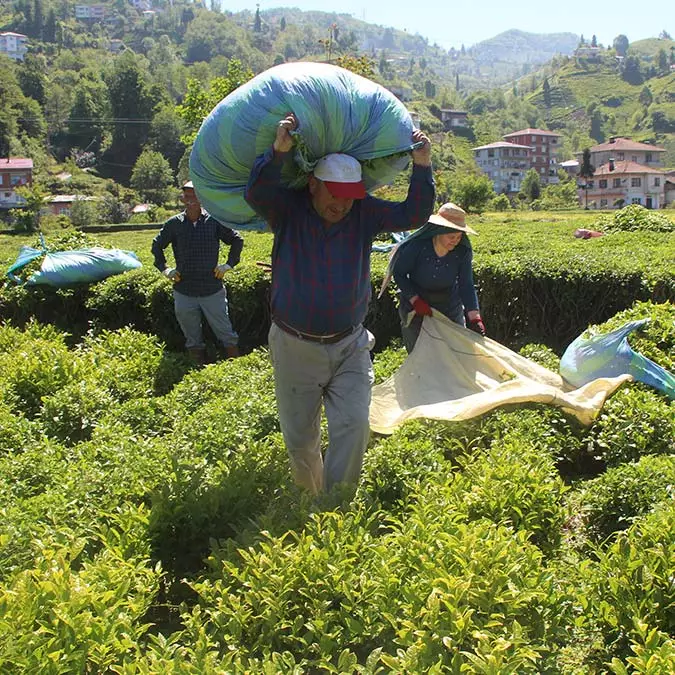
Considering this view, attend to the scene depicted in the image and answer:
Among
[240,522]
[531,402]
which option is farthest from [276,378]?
[531,402]

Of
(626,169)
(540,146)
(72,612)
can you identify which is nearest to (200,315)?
(72,612)

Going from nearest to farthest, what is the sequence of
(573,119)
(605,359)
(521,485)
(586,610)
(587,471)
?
(586,610) < (521,485) < (587,471) < (605,359) < (573,119)

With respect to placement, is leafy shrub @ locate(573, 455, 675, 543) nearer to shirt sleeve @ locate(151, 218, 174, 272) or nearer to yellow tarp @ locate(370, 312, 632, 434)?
yellow tarp @ locate(370, 312, 632, 434)

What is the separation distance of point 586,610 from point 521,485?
3.30ft

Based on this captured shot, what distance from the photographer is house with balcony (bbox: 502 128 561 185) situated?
140m

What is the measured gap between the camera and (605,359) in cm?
610

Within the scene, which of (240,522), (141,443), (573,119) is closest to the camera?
(240,522)

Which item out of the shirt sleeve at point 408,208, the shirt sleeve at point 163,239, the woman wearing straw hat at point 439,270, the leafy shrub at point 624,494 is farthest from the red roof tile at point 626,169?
the shirt sleeve at point 408,208

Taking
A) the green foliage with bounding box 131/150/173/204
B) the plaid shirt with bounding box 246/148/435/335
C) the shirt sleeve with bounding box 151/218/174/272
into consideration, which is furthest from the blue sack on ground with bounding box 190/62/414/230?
the green foliage with bounding box 131/150/173/204

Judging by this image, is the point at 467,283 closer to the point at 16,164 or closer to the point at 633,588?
the point at 633,588

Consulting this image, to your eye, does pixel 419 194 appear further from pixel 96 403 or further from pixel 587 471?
pixel 96 403

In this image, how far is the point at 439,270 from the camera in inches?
251

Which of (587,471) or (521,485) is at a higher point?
(521,485)

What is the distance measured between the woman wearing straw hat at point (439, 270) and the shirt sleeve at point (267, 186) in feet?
7.70
